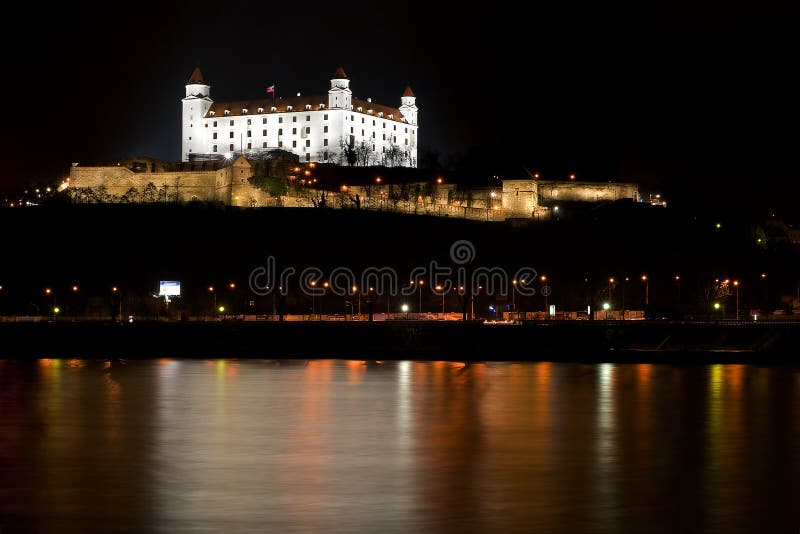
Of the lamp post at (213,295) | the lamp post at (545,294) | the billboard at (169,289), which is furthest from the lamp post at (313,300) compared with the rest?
the lamp post at (545,294)

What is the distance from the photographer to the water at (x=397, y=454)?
→ 14148 millimetres

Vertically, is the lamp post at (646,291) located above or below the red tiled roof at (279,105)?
below

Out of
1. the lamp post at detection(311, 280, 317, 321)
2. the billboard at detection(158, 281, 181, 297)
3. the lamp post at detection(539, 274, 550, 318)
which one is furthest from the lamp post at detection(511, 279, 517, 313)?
the billboard at detection(158, 281, 181, 297)

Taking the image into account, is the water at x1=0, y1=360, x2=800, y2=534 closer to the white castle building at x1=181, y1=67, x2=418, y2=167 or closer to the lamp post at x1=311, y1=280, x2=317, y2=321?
the lamp post at x1=311, y1=280, x2=317, y2=321

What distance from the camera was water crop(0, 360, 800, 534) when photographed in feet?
46.4

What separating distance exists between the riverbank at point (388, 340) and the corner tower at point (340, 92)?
65.7 m

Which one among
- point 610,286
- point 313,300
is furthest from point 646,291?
point 313,300

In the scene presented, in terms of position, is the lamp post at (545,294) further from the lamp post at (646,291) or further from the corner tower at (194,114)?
the corner tower at (194,114)

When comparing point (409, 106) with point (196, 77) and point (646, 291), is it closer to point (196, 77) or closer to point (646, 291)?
point (196, 77)

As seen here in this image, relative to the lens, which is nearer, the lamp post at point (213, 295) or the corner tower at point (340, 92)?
the lamp post at point (213, 295)

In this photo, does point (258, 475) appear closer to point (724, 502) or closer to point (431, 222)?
point (724, 502)

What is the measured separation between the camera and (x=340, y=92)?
112 metres

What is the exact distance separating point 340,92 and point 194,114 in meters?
16.7

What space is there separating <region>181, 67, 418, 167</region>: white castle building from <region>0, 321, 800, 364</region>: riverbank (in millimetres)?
61092
